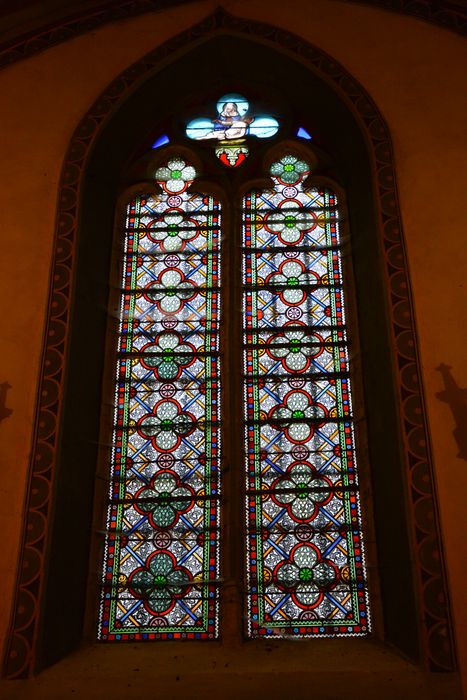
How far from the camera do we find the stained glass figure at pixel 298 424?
222 inches

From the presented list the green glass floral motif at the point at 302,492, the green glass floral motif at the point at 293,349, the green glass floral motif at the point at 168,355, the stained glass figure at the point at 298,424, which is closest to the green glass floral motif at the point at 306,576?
the stained glass figure at the point at 298,424

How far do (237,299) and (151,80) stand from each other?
6.80ft

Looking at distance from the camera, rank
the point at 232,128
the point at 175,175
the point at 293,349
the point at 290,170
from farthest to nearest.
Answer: the point at 232,128 < the point at 175,175 < the point at 290,170 < the point at 293,349

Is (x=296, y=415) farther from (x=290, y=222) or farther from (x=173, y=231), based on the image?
(x=173, y=231)

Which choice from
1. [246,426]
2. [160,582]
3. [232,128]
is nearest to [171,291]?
[246,426]

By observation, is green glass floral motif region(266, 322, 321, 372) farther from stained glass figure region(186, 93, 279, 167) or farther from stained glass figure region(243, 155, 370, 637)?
stained glass figure region(186, 93, 279, 167)

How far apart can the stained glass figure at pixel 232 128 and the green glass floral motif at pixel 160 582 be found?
10.5ft

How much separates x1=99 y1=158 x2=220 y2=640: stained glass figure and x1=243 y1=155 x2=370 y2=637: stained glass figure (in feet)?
0.83

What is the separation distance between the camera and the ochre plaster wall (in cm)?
569

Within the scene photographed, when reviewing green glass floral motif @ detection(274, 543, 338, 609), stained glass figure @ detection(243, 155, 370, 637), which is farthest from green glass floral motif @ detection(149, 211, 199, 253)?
green glass floral motif @ detection(274, 543, 338, 609)
